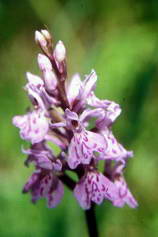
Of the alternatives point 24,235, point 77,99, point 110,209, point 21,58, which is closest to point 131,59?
point 21,58

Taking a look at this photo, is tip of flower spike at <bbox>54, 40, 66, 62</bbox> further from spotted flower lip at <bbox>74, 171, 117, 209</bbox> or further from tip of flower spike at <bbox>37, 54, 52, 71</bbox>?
spotted flower lip at <bbox>74, 171, 117, 209</bbox>

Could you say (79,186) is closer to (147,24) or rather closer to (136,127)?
(136,127)

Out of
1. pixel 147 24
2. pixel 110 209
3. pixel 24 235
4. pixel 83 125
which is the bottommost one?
pixel 24 235

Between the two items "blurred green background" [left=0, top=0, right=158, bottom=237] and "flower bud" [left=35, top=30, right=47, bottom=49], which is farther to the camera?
"blurred green background" [left=0, top=0, right=158, bottom=237]

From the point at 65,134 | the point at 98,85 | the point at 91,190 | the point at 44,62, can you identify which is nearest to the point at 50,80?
the point at 44,62

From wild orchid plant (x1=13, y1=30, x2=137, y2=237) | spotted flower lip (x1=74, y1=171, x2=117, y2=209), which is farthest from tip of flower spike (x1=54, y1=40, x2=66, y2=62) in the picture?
spotted flower lip (x1=74, y1=171, x2=117, y2=209)

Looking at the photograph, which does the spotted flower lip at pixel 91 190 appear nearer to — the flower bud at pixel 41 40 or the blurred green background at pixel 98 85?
the flower bud at pixel 41 40

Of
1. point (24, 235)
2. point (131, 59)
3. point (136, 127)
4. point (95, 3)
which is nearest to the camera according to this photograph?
point (24, 235)

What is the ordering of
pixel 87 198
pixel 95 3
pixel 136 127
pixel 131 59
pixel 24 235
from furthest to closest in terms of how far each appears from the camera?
pixel 95 3 < pixel 131 59 < pixel 136 127 < pixel 24 235 < pixel 87 198
